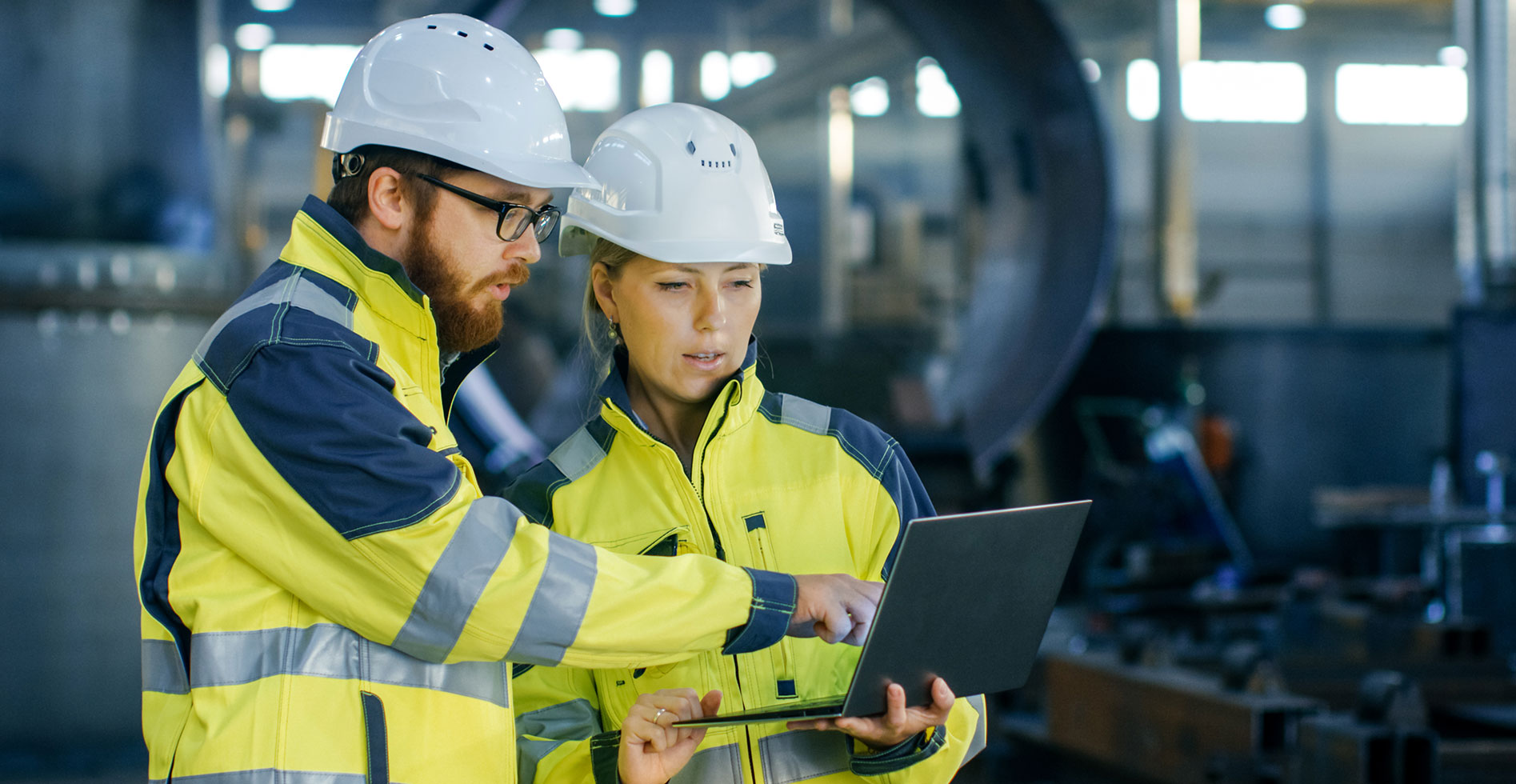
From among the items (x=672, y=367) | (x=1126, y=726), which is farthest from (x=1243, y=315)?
(x=672, y=367)

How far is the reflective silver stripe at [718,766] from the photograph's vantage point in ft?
5.05

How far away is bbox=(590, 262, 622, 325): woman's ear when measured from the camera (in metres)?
1.76

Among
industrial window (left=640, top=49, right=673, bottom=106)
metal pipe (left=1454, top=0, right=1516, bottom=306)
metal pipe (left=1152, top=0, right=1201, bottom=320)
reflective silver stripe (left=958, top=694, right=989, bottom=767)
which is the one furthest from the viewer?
industrial window (left=640, top=49, right=673, bottom=106)

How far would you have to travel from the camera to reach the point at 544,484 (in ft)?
5.39

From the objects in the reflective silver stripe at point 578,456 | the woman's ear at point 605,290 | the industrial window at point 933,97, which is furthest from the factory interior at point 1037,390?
the industrial window at point 933,97

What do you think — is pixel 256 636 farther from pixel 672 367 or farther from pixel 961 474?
pixel 961 474

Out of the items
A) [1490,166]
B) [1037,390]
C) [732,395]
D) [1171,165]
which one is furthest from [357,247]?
[1171,165]

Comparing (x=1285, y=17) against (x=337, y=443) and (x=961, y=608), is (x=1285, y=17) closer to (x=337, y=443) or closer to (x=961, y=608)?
(x=961, y=608)

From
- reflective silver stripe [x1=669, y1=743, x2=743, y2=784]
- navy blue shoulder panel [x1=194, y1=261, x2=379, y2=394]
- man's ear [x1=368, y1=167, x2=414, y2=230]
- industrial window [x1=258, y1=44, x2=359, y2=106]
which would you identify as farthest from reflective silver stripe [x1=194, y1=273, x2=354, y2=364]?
industrial window [x1=258, y1=44, x2=359, y2=106]

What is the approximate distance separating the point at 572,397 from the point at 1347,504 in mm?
3874

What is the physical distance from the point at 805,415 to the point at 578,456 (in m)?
0.30

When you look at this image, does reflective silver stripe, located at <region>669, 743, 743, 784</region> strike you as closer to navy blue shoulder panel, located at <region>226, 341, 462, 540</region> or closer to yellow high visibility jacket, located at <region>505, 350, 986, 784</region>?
yellow high visibility jacket, located at <region>505, 350, 986, 784</region>

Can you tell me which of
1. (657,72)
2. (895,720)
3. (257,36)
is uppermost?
(257,36)

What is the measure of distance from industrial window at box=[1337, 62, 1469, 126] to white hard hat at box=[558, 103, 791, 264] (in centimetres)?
1605
